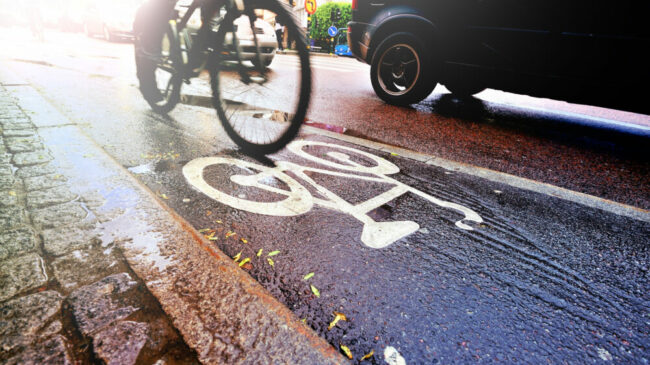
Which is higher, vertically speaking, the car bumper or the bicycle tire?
the car bumper

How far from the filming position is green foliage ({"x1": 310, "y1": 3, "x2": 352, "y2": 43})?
23.6 m

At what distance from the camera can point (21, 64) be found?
7512 millimetres

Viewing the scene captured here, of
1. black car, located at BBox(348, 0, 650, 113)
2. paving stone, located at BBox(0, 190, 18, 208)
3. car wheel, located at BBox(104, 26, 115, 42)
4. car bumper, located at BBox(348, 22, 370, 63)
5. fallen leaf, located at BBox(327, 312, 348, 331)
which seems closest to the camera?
fallen leaf, located at BBox(327, 312, 348, 331)

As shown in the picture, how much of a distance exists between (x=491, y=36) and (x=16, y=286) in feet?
16.7

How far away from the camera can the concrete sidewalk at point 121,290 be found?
3.76 ft

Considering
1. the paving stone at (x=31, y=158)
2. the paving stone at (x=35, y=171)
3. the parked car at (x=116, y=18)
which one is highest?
the parked car at (x=116, y=18)

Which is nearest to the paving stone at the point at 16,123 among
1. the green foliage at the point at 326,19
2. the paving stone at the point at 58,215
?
the paving stone at the point at 58,215

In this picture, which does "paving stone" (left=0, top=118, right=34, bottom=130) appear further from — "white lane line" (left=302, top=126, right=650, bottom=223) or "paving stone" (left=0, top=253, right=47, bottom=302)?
"white lane line" (left=302, top=126, right=650, bottom=223)

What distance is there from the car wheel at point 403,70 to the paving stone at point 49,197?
452cm

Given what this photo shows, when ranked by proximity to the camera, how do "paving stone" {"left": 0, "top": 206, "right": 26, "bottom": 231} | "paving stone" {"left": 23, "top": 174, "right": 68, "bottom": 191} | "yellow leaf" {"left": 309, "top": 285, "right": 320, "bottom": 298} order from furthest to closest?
"paving stone" {"left": 23, "top": 174, "right": 68, "bottom": 191} < "paving stone" {"left": 0, "top": 206, "right": 26, "bottom": 231} < "yellow leaf" {"left": 309, "top": 285, "right": 320, "bottom": 298}

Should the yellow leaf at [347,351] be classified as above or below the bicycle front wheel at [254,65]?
below

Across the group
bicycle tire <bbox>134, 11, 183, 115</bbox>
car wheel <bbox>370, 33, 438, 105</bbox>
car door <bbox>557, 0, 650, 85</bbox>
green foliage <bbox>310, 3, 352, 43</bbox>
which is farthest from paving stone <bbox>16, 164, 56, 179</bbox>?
green foliage <bbox>310, 3, 352, 43</bbox>

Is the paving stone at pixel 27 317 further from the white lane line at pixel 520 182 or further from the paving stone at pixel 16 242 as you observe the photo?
the white lane line at pixel 520 182

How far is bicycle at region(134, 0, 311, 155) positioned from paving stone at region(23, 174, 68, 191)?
1375 mm
